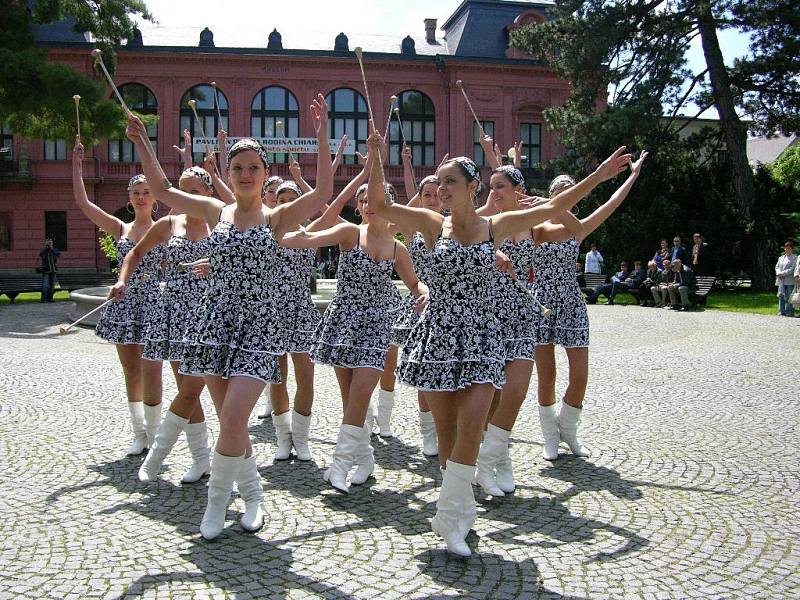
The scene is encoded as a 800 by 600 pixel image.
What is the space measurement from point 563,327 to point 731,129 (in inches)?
1036

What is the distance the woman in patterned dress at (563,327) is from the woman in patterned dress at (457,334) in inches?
69.7

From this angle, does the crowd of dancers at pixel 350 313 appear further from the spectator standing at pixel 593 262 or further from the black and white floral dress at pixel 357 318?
the spectator standing at pixel 593 262

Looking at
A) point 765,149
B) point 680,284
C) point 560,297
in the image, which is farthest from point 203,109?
point 765,149

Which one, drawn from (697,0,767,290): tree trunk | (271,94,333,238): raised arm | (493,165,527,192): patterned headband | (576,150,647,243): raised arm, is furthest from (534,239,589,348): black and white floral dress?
(697,0,767,290): tree trunk

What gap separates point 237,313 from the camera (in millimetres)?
4562

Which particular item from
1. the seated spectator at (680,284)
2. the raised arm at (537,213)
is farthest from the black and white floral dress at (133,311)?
the seated spectator at (680,284)

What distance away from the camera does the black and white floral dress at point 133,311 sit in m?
6.27

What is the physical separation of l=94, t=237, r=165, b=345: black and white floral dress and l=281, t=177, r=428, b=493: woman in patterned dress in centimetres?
140

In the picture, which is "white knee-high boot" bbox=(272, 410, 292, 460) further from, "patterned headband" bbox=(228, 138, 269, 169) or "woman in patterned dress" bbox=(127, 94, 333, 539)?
"patterned headband" bbox=(228, 138, 269, 169)

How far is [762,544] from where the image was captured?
4.52m

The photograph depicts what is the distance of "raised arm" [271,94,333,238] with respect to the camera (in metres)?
4.62

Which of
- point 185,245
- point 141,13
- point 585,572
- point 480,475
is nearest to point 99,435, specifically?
point 185,245

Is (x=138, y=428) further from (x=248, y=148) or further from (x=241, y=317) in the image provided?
(x=248, y=148)

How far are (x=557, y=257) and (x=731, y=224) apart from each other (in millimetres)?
25776
